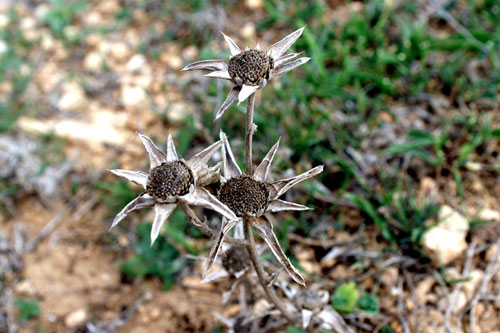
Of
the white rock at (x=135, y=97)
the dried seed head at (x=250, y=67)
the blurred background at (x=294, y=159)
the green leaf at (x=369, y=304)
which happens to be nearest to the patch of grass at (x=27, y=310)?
the blurred background at (x=294, y=159)

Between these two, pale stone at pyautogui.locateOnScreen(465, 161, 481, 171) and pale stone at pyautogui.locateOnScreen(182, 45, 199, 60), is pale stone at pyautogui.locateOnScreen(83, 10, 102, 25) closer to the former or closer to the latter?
pale stone at pyautogui.locateOnScreen(182, 45, 199, 60)

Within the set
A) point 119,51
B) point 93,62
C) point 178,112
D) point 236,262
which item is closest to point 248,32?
point 178,112

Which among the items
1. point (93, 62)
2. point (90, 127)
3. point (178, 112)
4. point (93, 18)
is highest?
point (93, 18)

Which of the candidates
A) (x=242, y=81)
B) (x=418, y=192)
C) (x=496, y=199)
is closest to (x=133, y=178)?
(x=242, y=81)

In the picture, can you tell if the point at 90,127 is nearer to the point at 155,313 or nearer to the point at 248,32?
the point at 248,32

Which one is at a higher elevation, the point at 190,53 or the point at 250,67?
the point at 190,53

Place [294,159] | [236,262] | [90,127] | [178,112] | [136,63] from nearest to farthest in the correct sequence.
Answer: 1. [236,262]
2. [294,159]
3. [178,112]
4. [90,127]
5. [136,63]

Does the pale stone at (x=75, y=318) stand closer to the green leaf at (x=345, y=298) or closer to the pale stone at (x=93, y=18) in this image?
the green leaf at (x=345, y=298)
